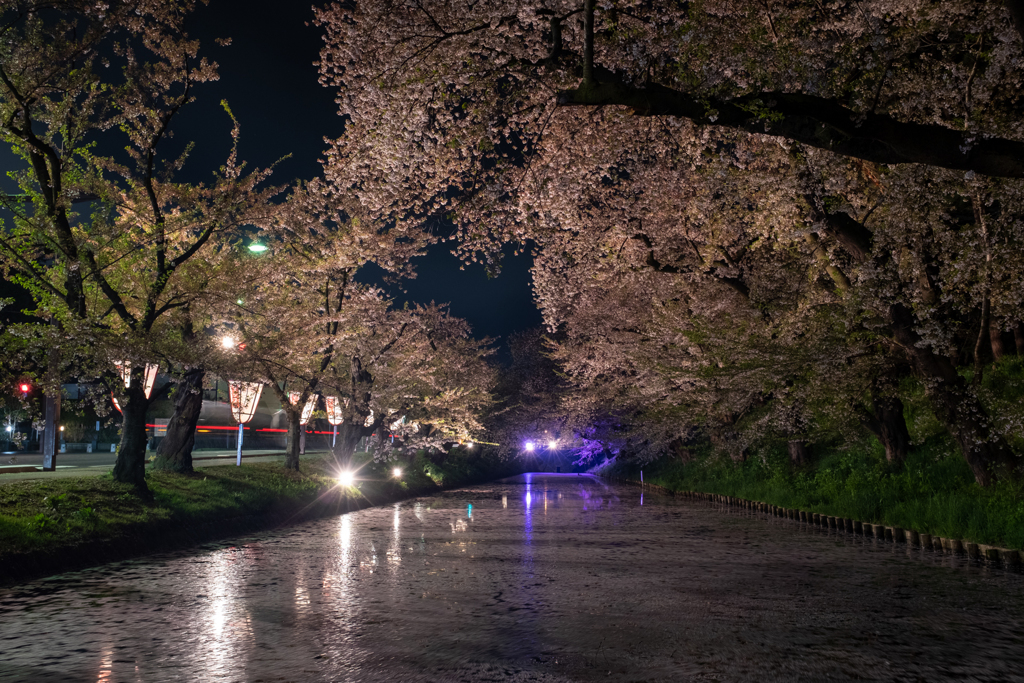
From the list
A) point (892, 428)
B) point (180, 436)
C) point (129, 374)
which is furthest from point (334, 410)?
point (892, 428)

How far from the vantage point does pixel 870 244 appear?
1458cm

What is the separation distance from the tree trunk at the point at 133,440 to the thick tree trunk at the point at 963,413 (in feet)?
54.5

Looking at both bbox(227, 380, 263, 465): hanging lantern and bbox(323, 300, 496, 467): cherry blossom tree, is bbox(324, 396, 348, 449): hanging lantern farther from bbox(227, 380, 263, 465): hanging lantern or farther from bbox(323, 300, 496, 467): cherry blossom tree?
bbox(227, 380, 263, 465): hanging lantern

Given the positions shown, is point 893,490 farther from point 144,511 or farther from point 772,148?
point 144,511

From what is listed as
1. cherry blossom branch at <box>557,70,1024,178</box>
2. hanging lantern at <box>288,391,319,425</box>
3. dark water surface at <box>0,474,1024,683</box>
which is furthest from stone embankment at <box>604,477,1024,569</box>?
hanging lantern at <box>288,391,319,425</box>

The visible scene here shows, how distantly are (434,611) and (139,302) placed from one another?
15.3 m

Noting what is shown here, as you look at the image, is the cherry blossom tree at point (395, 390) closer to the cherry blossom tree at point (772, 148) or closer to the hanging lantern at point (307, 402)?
the hanging lantern at point (307, 402)

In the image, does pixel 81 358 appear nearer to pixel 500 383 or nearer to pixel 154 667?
pixel 154 667

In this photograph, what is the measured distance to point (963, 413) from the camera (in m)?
13.7

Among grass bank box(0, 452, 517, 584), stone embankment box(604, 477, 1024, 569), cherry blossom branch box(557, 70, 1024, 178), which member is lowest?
stone embankment box(604, 477, 1024, 569)

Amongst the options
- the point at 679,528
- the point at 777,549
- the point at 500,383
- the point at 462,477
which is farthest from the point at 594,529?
the point at 500,383

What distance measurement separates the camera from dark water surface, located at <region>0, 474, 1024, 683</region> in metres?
5.93

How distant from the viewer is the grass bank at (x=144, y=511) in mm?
11273

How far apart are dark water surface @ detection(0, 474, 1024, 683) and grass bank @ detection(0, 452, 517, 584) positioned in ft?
2.25
